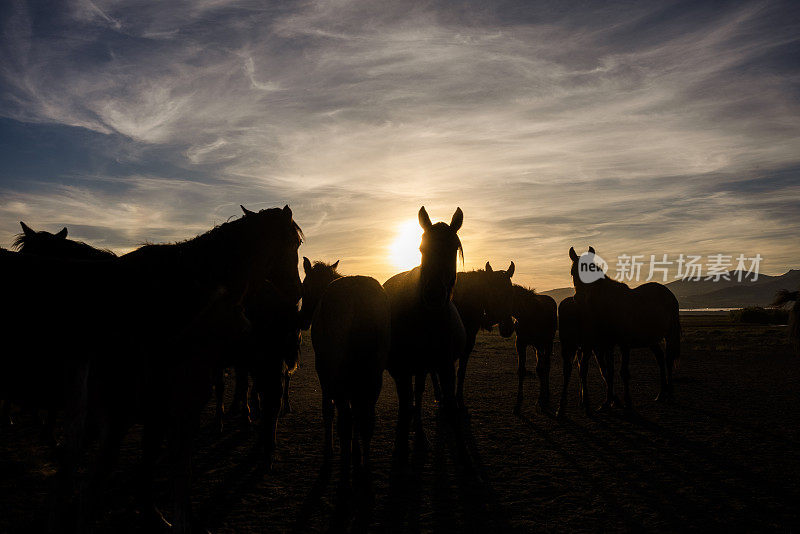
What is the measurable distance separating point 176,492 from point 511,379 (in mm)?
14371

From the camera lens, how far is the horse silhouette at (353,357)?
5.26 meters

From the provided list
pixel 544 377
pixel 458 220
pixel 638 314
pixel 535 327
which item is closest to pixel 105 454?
pixel 458 220

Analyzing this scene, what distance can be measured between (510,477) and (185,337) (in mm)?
4831

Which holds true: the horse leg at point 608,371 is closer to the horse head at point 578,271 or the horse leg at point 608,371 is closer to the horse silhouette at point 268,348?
the horse head at point 578,271

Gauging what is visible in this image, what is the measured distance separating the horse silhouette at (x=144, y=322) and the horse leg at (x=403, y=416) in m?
3.00

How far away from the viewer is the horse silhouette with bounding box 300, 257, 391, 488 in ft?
17.3

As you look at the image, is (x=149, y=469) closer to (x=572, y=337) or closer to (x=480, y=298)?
(x=480, y=298)

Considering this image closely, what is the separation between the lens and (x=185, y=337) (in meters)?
3.86

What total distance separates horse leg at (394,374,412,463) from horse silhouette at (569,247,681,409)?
6.18 m

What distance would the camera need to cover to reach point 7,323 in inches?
126

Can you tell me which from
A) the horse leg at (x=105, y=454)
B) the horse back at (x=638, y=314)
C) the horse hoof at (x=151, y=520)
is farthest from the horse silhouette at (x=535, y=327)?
the horse leg at (x=105, y=454)

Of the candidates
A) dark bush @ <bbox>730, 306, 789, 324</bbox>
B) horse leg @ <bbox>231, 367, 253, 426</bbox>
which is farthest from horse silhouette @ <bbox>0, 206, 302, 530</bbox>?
dark bush @ <bbox>730, 306, 789, 324</bbox>

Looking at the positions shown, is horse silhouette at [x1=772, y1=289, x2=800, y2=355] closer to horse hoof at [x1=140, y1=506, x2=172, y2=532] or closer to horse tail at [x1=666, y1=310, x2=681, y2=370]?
horse tail at [x1=666, y1=310, x2=681, y2=370]

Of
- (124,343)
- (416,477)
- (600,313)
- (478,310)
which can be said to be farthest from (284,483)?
(600,313)
